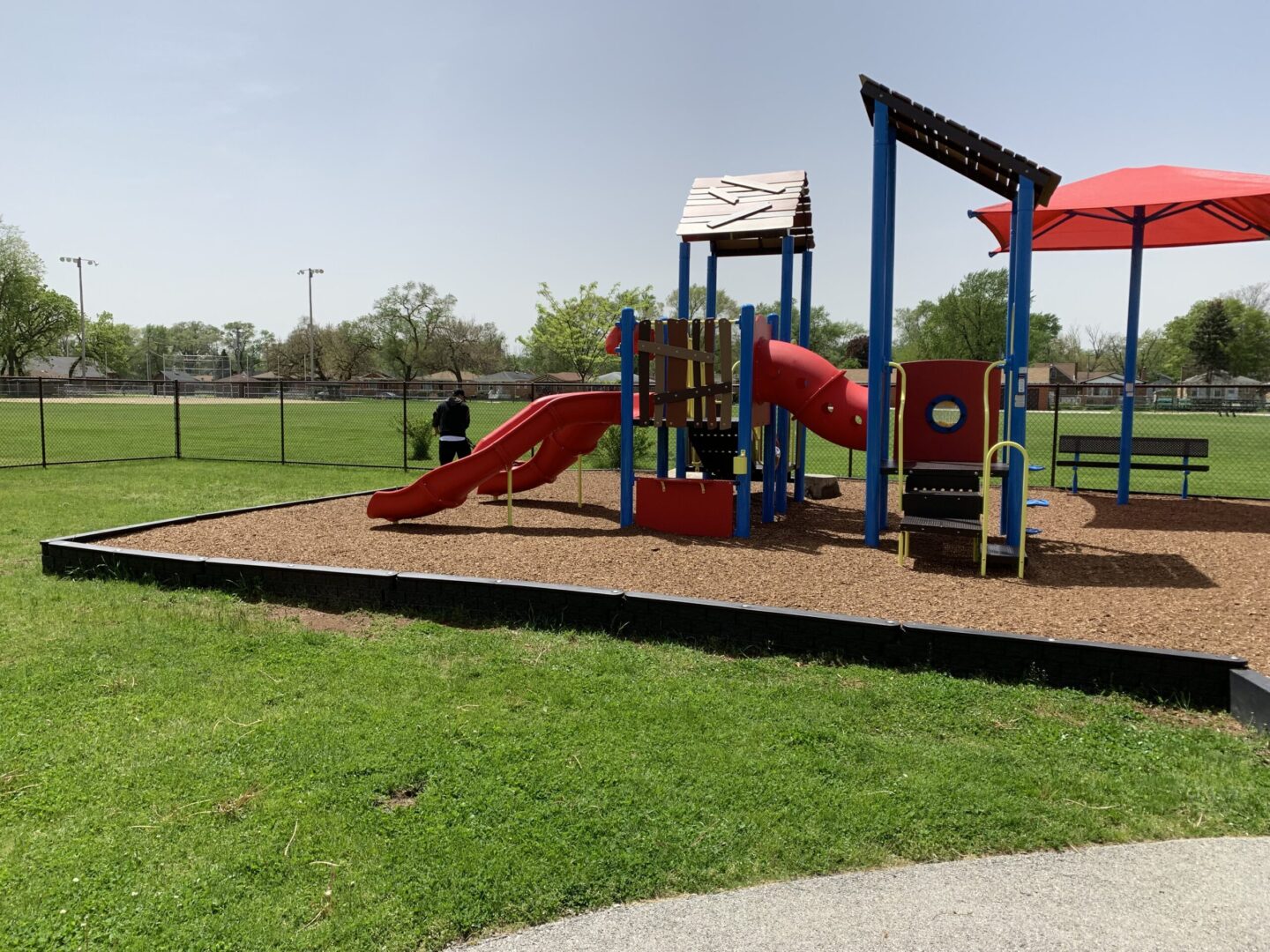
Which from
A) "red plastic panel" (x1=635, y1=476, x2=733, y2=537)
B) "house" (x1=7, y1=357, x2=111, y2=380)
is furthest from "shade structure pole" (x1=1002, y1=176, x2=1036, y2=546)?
"house" (x1=7, y1=357, x2=111, y2=380)

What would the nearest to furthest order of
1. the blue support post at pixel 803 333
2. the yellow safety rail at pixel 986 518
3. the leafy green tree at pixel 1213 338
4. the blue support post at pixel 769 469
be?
the yellow safety rail at pixel 986 518
the blue support post at pixel 769 469
the blue support post at pixel 803 333
the leafy green tree at pixel 1213 338

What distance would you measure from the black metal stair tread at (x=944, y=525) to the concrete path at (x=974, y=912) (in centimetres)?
424

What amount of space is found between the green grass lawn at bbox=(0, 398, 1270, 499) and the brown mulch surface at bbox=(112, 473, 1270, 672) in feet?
18.0

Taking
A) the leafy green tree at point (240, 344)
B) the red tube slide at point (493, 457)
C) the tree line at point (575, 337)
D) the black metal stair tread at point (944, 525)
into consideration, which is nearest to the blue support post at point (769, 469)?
the red tube slide at point (493, 457)

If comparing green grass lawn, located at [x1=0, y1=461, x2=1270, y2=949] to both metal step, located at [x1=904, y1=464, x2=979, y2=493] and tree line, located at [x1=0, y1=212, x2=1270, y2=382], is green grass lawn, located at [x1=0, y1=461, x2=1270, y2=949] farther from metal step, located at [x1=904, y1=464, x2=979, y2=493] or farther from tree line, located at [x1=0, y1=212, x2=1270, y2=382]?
tree line, located at [x1=0, y1=212, x2=1270, y2=382]

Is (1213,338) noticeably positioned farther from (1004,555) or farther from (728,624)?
(728,624)

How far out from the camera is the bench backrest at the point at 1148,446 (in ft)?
38.2

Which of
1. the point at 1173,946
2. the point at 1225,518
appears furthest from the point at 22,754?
the point at 1225,518

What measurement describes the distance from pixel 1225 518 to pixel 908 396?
5.14 m

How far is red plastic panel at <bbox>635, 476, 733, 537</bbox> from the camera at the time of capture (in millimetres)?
8414

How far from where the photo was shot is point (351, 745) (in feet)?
12.1

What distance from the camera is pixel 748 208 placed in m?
9.54

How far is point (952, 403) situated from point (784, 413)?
9.91ft

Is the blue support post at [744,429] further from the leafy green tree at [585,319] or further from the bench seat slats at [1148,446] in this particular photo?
the leafy green tree at [585,319]
